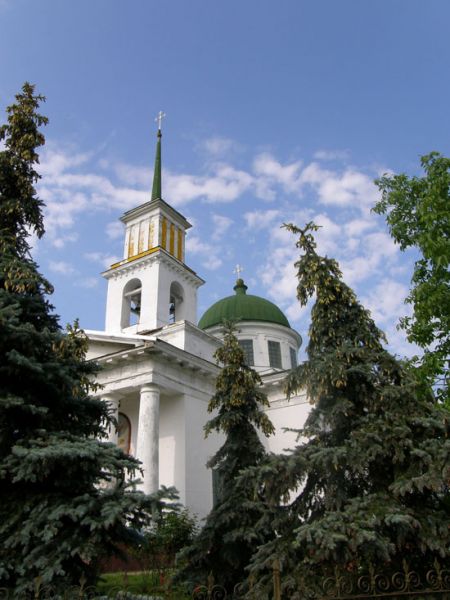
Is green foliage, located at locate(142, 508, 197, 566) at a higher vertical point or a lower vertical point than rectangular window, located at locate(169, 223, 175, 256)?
lower

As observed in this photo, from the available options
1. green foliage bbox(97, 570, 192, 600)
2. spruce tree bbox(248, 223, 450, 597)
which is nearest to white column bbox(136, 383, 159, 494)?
green foliage bbox(97, 570, 192, 600)

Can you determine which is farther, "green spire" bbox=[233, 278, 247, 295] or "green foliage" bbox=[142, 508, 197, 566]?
"green spire" bbox=[233, 278, 247, 295]

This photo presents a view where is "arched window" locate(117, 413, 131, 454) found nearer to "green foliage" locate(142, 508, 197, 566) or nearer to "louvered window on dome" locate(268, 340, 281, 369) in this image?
"green foliage" locate(142, 508, 197, 566)

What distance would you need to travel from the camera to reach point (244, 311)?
28.6 meters

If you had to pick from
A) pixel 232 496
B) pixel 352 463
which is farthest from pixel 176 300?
pixel 352 463

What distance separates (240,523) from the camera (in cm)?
889

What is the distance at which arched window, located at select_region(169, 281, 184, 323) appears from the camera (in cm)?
2197

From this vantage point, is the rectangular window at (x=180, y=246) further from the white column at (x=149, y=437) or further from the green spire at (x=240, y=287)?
the green spire at (x=240, y=287)

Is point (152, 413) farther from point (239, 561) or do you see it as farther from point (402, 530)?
point (402, 530)

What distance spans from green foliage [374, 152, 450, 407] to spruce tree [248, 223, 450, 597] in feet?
2.98

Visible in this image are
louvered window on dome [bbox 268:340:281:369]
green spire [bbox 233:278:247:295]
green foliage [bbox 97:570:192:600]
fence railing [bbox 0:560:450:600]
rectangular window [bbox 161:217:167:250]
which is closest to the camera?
fence railing [bbox 0:560:450:600]

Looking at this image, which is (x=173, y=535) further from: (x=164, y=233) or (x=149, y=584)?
(x=164, y=233)

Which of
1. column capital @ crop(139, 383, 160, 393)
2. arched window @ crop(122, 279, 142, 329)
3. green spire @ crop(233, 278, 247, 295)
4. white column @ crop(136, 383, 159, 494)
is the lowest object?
white column @ crop(136, 383, 159, 494)

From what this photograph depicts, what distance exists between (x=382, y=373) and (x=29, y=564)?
5020 mm
